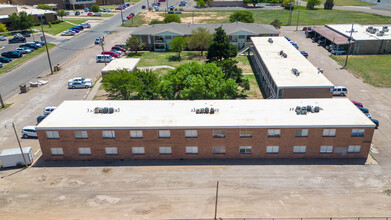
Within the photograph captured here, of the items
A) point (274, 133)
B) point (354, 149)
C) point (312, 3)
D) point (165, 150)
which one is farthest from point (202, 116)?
point (312, 3)

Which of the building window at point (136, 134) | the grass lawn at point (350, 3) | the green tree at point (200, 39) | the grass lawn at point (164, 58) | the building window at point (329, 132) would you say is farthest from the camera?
the grass lawn at point (350, 3)

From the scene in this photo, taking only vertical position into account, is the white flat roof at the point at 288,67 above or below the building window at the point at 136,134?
above

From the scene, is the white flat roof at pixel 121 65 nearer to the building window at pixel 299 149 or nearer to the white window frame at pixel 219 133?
the white window frame at pixel 219 133

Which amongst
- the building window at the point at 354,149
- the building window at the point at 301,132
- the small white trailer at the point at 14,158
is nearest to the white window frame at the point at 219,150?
the building window at the point at 301,132

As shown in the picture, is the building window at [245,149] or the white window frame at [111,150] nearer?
the building window at [245,149]

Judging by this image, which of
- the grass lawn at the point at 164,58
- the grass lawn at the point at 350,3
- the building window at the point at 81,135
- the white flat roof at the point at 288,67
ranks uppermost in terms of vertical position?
the grass lawn at the point at 350,3

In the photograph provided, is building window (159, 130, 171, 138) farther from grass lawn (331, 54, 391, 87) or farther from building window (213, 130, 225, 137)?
grass lawn (331, 54, 391, 87)

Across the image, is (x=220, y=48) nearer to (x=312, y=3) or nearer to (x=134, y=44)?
(x=134, y=44)

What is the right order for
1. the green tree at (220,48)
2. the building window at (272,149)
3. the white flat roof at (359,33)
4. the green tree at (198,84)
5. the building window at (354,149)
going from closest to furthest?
the building window at (354,149)
the building window at (272,149)
the green tree at (198,84)
the green tree at (220,48)
the white flat roof at (359,33)

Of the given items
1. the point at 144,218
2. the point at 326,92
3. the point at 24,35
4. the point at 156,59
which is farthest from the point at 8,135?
the point at 24,35
